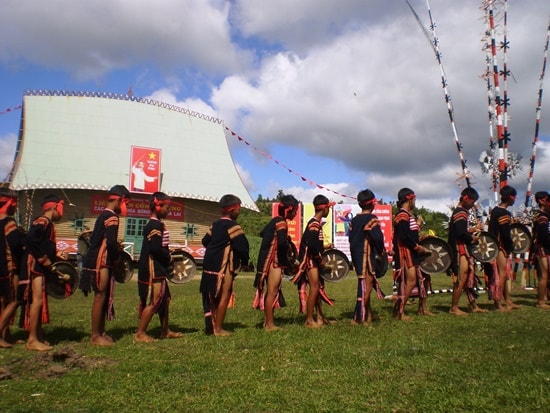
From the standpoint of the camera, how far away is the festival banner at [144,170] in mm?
28734

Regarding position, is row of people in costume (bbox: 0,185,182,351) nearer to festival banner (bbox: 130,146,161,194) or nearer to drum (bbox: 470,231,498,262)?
drum (bbox: 470,231,498,262)

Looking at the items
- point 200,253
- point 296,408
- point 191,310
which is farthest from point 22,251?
point 200,253

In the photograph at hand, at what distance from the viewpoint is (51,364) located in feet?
17.2

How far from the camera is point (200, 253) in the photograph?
2936cm

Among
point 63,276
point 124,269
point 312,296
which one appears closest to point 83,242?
point 124,269

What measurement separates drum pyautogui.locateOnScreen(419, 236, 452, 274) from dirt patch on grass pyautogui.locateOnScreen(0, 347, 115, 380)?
5817 millimetres

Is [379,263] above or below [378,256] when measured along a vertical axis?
below

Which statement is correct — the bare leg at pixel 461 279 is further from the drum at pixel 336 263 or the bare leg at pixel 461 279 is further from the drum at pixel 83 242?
the drum at pixel 83 242

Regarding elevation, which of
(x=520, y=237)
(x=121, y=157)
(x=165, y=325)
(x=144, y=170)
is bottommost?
(x=165, y=325)

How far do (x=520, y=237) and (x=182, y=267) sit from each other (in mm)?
6954

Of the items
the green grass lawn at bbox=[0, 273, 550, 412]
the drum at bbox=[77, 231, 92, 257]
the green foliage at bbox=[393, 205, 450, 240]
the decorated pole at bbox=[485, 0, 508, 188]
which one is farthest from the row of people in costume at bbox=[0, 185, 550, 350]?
the green foliage at bbox=[393, 205, 450, 240]

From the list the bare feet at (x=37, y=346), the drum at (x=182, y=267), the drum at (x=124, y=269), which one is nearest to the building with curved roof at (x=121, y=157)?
the drum at (x=124, y=269)

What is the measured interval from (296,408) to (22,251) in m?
4.89

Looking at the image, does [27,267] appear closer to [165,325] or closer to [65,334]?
[65,334]
